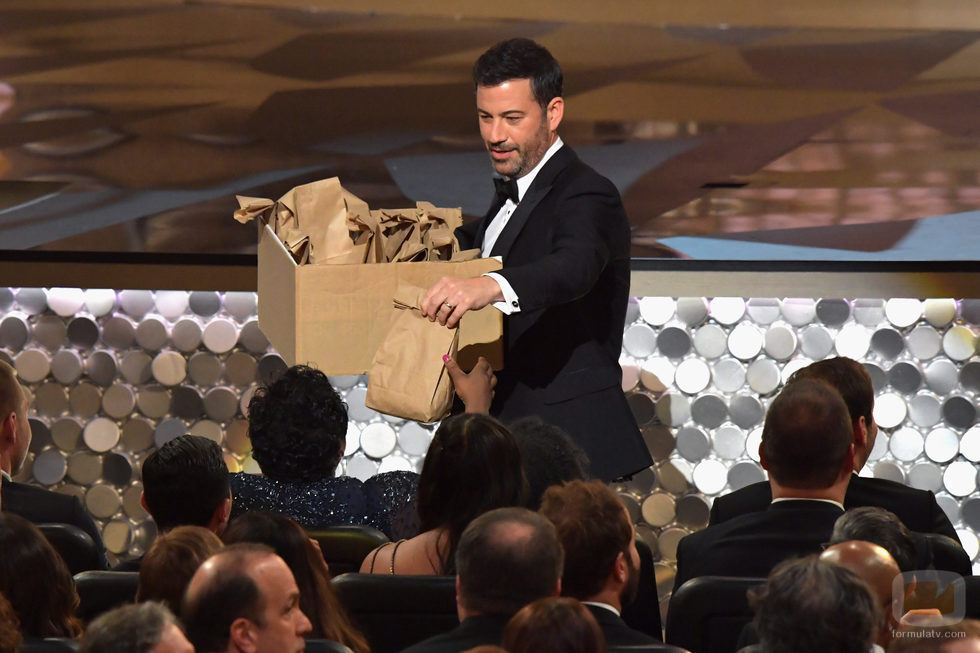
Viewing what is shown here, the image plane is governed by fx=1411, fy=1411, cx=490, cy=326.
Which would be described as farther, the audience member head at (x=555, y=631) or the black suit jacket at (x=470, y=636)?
the black suit jacket at (x=470, y=636)

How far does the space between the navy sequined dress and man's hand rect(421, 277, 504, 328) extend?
607 millimetres

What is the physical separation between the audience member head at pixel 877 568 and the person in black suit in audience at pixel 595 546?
0.36 meters

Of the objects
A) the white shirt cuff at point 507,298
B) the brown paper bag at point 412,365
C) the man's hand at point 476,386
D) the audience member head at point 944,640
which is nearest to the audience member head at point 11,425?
the brown paper bag at point 412,365

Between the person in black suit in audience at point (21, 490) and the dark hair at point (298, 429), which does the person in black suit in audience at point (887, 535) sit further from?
the person in black suit in audience at point (21, 490)

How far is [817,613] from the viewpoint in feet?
6.26

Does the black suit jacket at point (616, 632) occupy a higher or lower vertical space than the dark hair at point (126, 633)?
lower

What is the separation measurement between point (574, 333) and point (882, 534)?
99cm

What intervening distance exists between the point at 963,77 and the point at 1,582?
2.80 m

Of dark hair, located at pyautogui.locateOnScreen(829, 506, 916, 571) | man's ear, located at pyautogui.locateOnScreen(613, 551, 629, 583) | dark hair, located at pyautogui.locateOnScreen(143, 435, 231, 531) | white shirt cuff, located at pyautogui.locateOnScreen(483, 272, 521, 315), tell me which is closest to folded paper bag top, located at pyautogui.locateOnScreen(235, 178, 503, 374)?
white shirt cuff, located at pyautogui.locateOnScreen(483, 272, 521, 315)

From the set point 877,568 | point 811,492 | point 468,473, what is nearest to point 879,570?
point 877,568

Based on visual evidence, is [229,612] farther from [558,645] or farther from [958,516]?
[958,516]

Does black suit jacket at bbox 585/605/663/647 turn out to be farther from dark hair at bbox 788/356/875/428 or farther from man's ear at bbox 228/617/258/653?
dark hair at bbox 788/356/875/428

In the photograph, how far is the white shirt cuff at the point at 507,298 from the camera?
2.86 m

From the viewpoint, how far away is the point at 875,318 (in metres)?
5.24
